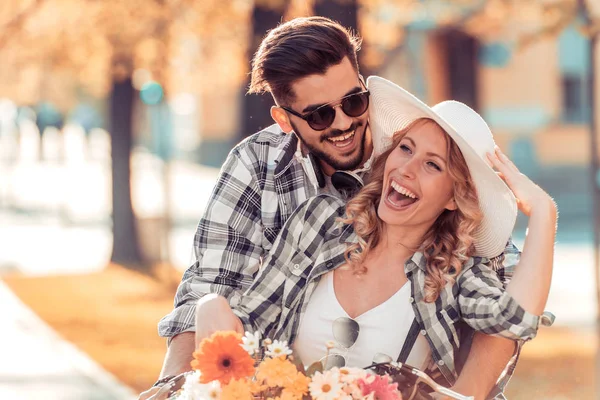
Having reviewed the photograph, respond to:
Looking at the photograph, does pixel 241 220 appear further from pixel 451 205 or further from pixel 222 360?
pixel 222 360

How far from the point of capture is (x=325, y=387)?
2.74 m

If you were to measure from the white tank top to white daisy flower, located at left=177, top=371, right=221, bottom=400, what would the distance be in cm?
46

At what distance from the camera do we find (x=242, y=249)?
3738 mm

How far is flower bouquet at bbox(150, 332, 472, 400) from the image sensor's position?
8.87 feet

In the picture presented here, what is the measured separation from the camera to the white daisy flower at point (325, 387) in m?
2.72

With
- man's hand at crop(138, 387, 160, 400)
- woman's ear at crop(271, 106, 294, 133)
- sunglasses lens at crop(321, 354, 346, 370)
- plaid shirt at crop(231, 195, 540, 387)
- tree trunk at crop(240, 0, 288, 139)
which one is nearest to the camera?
sunglasses lens at crop(321, 354, 346, 370)

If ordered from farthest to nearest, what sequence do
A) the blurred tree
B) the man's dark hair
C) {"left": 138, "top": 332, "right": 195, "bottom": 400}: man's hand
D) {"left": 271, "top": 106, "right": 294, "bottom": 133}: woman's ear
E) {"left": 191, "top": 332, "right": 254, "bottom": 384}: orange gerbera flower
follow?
1. the blurred tree
2. {"left": 271, "top": 106, "right": 294, "bottom": 133}: woman's ear
3. the man's dark hair
4. {"left": 138, "top": 332, "right": 195, "bottom": 400}: man's hand
5. {"left": 191, "top": 332, "right": 254, "bottom": 384}: orange gerbera flower

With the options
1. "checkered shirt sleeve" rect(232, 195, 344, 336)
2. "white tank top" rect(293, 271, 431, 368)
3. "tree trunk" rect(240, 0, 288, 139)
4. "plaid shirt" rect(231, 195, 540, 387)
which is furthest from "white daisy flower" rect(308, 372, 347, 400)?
"tree trunk" rect(240, 0, 288, 139)

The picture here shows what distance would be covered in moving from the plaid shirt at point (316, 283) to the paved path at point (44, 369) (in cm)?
541

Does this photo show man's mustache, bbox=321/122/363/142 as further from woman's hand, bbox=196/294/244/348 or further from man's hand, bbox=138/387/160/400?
man's hand, bbox=138/387/160/400

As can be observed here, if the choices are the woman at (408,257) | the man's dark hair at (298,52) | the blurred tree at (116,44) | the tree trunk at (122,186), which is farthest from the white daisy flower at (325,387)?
the tree trunk at (122,186)

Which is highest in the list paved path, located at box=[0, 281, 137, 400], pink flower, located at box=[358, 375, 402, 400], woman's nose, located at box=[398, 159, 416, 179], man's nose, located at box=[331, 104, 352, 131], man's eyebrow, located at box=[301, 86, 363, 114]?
man's eyebrow, located at box=[301, 86, 363, 114]

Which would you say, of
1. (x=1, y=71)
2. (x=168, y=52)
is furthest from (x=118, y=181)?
(x=1, y=71)

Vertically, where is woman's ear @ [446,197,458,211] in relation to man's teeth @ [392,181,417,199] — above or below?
below
